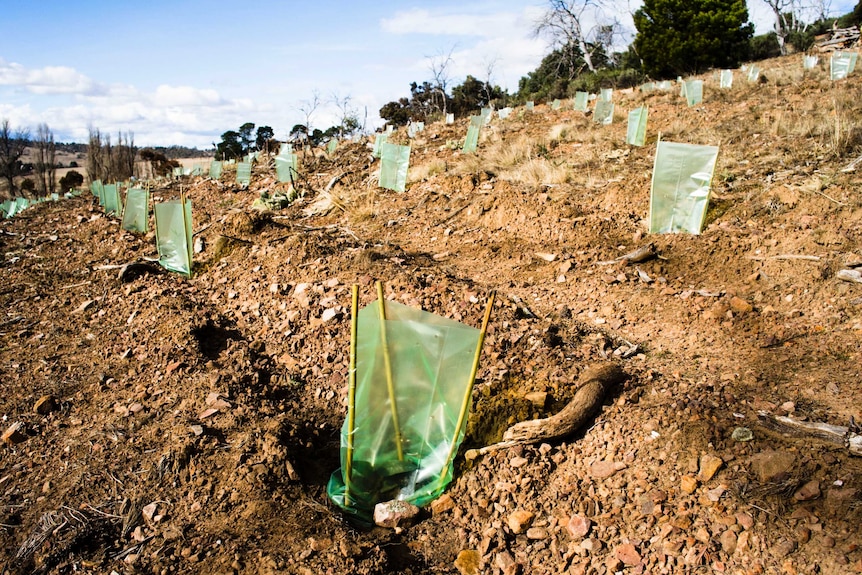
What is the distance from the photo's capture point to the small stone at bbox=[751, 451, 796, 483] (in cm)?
212

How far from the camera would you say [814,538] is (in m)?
1.88

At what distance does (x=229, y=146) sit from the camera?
27.3 meters

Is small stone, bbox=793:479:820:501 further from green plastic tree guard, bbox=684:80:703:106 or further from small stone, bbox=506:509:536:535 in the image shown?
green plastic tree guard, bbox=684:80:703:106

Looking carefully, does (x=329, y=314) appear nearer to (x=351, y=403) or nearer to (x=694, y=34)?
(x=351, y=403)

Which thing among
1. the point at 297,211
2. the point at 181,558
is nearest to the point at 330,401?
the point at 181,558

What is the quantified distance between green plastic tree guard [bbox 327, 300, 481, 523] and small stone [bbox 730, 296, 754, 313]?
83.4 inches

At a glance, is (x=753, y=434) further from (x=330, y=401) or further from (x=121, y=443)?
(x=121, y=443)

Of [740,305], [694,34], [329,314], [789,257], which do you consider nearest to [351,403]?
[329,314]

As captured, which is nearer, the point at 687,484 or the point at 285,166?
the point at 687,484

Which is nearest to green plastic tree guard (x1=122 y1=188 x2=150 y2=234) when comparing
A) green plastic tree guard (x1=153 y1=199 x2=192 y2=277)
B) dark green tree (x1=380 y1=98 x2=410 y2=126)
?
green plastic tree guard (x1=153 y1=199 x2=192 y2=277)

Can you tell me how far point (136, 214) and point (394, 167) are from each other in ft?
11.9

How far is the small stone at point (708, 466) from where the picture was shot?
2213 millimetres

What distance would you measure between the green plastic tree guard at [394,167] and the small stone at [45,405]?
18.7 ft

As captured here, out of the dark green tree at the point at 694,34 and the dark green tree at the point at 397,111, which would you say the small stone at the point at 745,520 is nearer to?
the dark green tree at the point at 694,34
